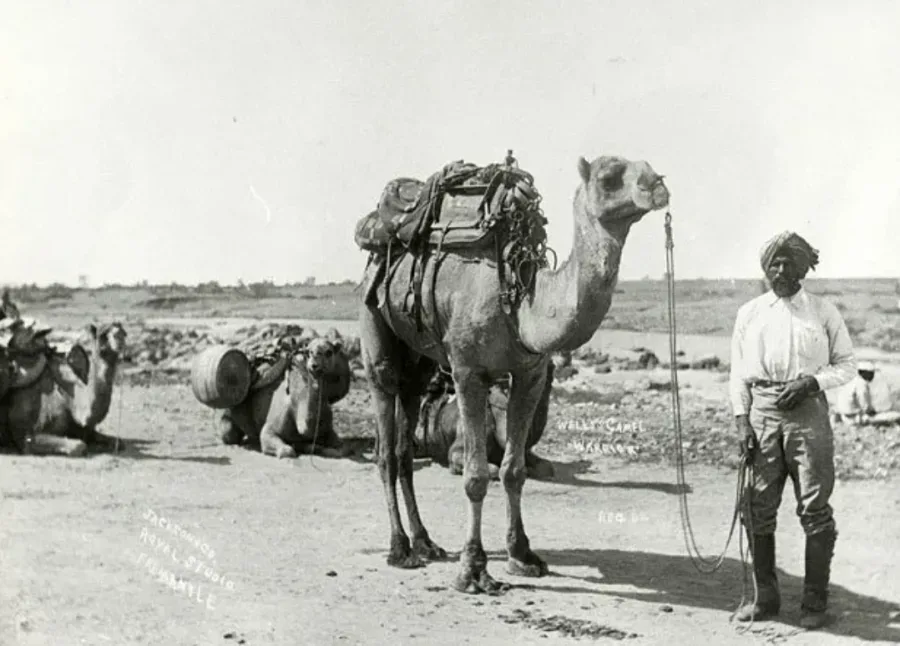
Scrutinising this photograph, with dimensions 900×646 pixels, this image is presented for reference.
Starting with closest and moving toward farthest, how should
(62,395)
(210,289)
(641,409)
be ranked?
(62,395) < (641,409) < (210,289)

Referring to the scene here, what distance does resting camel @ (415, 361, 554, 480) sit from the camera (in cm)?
933

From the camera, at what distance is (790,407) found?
208 inches

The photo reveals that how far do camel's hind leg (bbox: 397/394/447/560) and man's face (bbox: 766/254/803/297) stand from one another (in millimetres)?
2783

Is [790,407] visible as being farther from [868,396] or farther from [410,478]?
[868,396]

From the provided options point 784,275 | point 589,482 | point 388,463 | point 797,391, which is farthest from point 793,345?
point 589,482

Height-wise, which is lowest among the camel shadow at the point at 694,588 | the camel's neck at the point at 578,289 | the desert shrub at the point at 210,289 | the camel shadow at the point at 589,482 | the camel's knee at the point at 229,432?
the camel shadow at the point at 694,588

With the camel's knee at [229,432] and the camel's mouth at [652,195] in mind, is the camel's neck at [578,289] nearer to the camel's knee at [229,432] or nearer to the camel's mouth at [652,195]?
the camel's mouth at [652,195]

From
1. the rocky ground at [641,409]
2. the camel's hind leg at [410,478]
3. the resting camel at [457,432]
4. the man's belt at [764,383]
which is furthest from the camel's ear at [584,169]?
the rocky ground at [641,409]

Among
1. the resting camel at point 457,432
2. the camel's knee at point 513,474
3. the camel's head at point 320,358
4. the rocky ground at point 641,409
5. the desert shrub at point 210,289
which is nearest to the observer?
the camel's knee at point 513,474

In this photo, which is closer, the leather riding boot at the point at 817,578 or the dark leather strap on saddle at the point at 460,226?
the leather riding boot at the point at 817,578

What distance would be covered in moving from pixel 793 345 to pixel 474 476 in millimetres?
1971

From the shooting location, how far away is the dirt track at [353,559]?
5.55 meters

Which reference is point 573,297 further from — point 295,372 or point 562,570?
point 295,372

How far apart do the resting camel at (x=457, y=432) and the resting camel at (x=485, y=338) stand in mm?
2143
